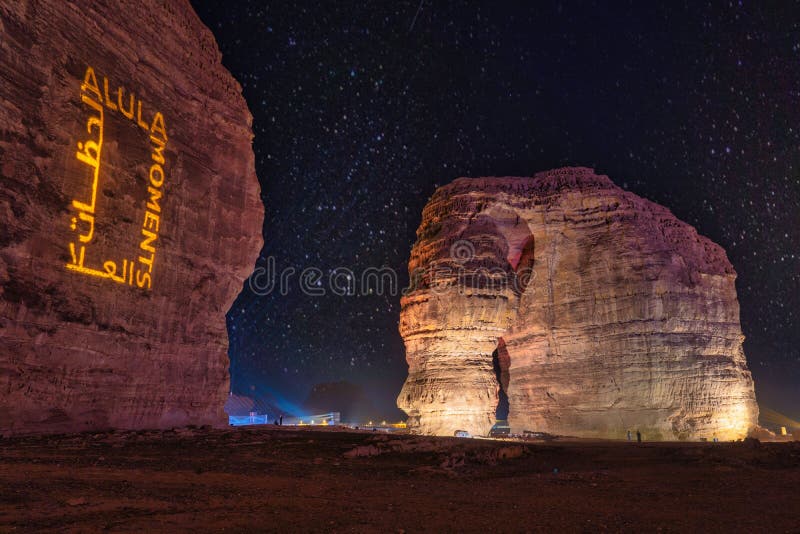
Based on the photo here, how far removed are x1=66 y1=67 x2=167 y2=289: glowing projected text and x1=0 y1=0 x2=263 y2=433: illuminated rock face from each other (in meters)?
0.04

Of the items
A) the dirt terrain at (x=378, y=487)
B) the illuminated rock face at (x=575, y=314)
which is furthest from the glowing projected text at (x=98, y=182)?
the illuminated rock face at (x=575, y=314)

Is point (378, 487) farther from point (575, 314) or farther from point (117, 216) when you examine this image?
point (575, 314)

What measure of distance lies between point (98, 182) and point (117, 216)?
1.10m

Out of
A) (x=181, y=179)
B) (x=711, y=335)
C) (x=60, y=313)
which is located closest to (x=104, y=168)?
(x=181, y=179)

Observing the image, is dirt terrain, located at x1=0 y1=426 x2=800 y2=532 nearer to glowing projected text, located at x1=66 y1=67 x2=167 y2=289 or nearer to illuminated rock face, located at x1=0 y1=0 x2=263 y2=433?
illuminated rock face, located at x1=0 y1=0 x2=263 y2=433

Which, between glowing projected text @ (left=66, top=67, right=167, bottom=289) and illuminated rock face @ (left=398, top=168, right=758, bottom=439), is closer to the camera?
glowing projected text @ (left=66, top=67, right=167, bottom=289)

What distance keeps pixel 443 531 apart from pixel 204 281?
15.0 m

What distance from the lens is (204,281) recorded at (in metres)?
18.1

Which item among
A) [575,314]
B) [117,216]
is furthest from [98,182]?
[575,314]

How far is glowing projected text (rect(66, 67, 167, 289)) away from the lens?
14016mm

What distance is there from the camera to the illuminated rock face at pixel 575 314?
25234 mm

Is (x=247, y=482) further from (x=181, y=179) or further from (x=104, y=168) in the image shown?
(x=181, y=179)

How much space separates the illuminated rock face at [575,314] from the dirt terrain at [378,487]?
1378 centimetres

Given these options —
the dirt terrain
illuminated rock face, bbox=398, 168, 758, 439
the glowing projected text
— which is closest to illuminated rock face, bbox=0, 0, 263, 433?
the glowing projected text
